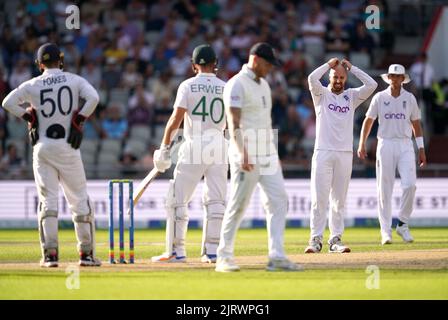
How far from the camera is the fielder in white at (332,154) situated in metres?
15.4

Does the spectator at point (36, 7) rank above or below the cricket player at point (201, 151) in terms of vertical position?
above

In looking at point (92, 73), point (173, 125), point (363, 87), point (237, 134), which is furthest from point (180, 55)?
point (237, 134)

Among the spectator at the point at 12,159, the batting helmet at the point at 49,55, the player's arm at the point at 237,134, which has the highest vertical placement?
the batting helmet at the point at 49,55

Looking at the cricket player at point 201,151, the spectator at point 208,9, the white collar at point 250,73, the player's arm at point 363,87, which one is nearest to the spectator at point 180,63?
the spectator at point 208,9

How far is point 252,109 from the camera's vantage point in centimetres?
1227

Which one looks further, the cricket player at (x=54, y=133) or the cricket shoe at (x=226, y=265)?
the cricket player at (x=54, y=133)

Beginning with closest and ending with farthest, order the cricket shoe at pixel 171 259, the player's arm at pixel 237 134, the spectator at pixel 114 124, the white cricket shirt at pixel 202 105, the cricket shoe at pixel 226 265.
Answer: the player's arm at pixel 237 134 < the cricket shoe at pixel 226 265 < the white cricket shirt at pixel 202 105 < the cricket shoe at pixel 171 259 < the spectator at pixel 114 124

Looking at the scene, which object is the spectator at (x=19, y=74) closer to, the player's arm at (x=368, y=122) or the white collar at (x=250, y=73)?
the player's arm at (x=368, y=122)

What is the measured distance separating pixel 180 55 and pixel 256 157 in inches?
638

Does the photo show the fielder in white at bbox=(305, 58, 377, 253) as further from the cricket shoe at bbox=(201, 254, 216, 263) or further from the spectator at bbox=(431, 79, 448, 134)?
the spectator at bbox=(431, 79, 448, 134)

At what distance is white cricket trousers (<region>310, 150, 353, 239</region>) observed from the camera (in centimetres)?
1538

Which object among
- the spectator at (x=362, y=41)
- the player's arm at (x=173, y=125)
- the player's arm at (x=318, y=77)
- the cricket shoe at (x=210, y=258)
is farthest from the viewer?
the spectator at (x=362, y=41)
